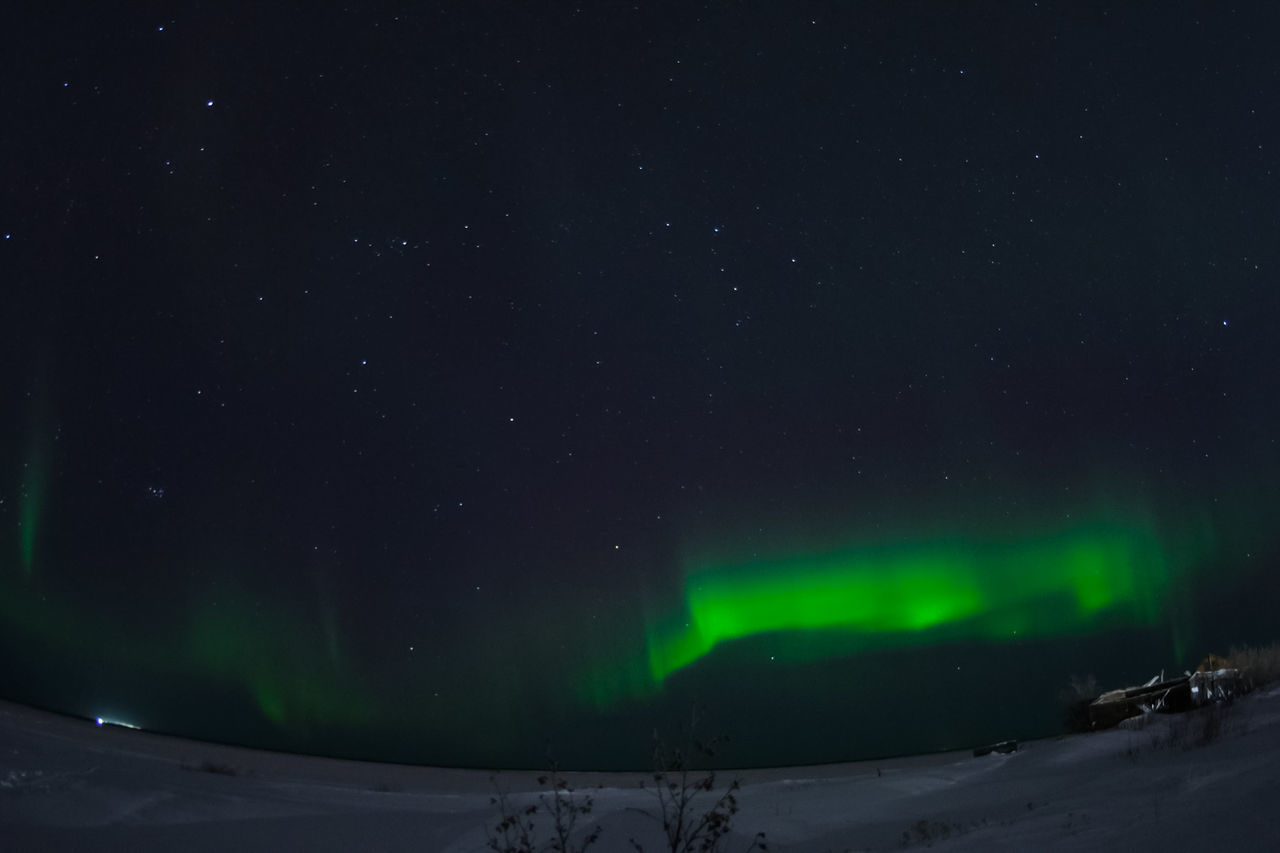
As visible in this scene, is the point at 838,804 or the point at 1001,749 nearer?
the point at 838,804

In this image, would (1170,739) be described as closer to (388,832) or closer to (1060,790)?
(1060,790)

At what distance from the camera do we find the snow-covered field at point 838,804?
7.02m

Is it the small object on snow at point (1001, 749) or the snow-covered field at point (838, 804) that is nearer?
the snow-covered field at point (838, 804)

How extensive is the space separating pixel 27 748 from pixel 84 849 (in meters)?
9.89

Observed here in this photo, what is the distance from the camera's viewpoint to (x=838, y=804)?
54.7 ft

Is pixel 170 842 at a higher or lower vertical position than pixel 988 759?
higher

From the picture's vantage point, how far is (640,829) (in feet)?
46.8

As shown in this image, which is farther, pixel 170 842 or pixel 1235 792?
pixel 170 842

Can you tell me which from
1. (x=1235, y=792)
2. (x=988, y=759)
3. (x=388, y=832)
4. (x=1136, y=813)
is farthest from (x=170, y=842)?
(x=988, y=759)

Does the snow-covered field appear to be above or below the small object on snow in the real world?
above

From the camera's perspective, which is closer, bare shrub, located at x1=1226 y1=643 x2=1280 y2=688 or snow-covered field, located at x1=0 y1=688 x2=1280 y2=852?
snow-covered field, located at x1=0 y1=688 x2=1280 y2=852

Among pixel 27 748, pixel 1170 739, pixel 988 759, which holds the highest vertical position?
→ pixel 27 748

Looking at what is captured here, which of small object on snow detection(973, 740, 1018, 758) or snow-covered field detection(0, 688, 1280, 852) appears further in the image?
small object on snow detection(973, 740, 1018, 758)

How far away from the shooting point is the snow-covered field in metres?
7.02
